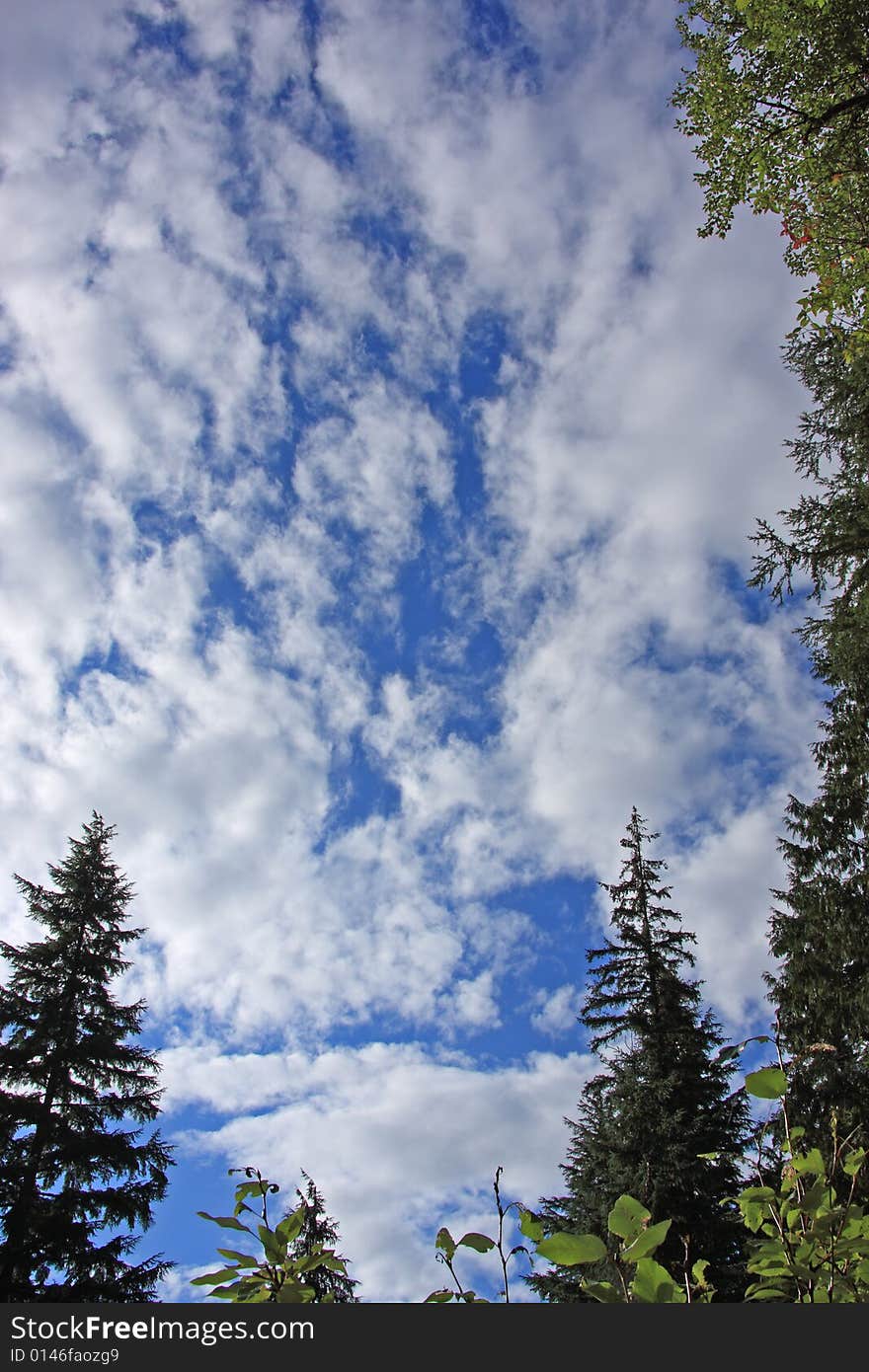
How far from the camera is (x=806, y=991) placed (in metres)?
13.3

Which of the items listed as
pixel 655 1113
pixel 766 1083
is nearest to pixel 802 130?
pixel 766 1083

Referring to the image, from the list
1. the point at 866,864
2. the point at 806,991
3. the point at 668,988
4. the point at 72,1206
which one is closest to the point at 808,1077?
the point at 806,991

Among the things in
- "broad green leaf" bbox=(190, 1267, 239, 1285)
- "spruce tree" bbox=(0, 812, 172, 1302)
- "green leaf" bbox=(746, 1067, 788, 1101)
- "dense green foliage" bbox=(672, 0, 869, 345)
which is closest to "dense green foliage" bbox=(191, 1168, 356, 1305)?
"broad green leaf" bbox=(190, 1267, 239, 1285)

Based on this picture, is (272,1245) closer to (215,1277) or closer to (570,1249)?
(215,1277)

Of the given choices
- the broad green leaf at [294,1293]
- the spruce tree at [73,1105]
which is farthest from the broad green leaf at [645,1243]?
the spruce tree at [73,1105]

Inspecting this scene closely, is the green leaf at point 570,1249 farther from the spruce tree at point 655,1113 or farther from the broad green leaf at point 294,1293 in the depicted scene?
the spruce tree at point 655,1113

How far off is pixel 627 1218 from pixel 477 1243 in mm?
461

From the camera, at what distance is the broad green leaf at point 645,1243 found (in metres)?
1.45

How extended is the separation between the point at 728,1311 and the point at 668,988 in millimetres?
20767

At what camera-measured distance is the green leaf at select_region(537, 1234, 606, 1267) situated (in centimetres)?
136

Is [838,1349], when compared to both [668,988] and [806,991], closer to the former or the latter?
[806,991]

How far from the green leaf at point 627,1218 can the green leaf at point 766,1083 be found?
1.08 ft

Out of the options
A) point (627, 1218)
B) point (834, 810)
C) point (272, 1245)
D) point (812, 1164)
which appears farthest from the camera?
point (834, 810)

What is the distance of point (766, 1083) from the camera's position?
167 cm
